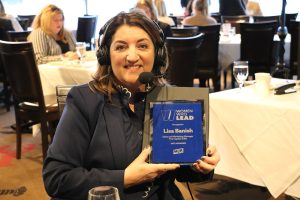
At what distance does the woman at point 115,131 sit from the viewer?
4.43 feet

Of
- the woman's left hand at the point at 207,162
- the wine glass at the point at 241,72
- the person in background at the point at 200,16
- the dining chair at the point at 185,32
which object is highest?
the person in background at the point at 200,16

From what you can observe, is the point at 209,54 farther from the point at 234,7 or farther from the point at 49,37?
the point at 234,7

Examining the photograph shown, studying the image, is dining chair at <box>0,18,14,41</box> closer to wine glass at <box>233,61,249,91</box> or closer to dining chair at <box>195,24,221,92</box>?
dining chair at <box>195,24,221,92</box>

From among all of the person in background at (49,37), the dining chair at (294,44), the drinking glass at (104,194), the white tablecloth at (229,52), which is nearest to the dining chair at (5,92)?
the person in background at (49,37)

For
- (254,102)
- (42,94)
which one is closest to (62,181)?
(254,102)

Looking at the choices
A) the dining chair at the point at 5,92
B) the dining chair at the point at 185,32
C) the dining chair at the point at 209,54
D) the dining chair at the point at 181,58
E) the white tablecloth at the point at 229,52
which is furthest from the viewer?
the dining chair at the point at 5,92

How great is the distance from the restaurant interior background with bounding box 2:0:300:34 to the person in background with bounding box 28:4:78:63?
503cm

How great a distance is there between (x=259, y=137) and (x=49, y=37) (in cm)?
249

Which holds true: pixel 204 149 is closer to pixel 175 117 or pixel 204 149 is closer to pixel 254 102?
pixel 175 117

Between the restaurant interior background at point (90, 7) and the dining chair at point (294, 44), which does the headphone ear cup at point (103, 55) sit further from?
the restaurant interior background at point (90, 7)

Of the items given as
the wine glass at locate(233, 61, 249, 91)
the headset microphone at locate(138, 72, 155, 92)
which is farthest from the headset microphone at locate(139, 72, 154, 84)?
the wine glass at locate(233, 61, 249, 91)

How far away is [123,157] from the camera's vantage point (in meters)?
1.43

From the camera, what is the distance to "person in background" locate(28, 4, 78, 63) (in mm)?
4184

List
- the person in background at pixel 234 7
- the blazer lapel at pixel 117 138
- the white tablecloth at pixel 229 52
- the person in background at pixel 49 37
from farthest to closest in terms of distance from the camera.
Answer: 1. the person in background at pixel 234 7
2. the white tablecloth at pixel 229 52
3. the person in background at pixel 49 37
4. the blazer lapel at pixel 117 138
